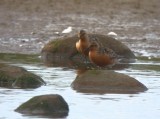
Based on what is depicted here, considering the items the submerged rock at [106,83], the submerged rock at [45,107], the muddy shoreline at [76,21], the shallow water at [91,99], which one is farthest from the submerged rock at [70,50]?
the submerged rock at [45,107]

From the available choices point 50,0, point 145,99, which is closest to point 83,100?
point 145,99

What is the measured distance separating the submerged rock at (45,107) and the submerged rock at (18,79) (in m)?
2.70

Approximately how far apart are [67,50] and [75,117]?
9301 mm

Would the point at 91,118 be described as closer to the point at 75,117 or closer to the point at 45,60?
Result: the point at 75,117

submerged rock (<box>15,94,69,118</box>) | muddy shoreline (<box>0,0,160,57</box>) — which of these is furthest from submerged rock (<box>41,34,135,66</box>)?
submerged rock (<box>15,94,69,118</box>)

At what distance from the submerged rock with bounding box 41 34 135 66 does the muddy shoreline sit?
0.70m

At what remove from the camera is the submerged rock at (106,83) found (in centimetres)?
1680

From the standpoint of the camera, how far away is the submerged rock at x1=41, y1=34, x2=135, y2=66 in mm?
22875

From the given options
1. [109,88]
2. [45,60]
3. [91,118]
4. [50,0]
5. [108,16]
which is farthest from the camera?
[50,0]

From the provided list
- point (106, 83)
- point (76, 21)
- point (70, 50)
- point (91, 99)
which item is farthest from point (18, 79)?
point (76, 21)

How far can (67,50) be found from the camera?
23.2 m

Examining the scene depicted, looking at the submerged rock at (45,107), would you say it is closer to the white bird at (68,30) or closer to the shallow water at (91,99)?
the shallow water at (91,99)

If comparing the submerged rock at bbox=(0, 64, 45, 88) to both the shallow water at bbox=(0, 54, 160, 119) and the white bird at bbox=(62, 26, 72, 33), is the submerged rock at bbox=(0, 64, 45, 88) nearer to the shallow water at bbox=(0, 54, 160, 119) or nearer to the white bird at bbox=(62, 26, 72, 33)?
the shallow water at bbox=(0, 54, 160, 119)

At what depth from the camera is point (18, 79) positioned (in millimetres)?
17328
